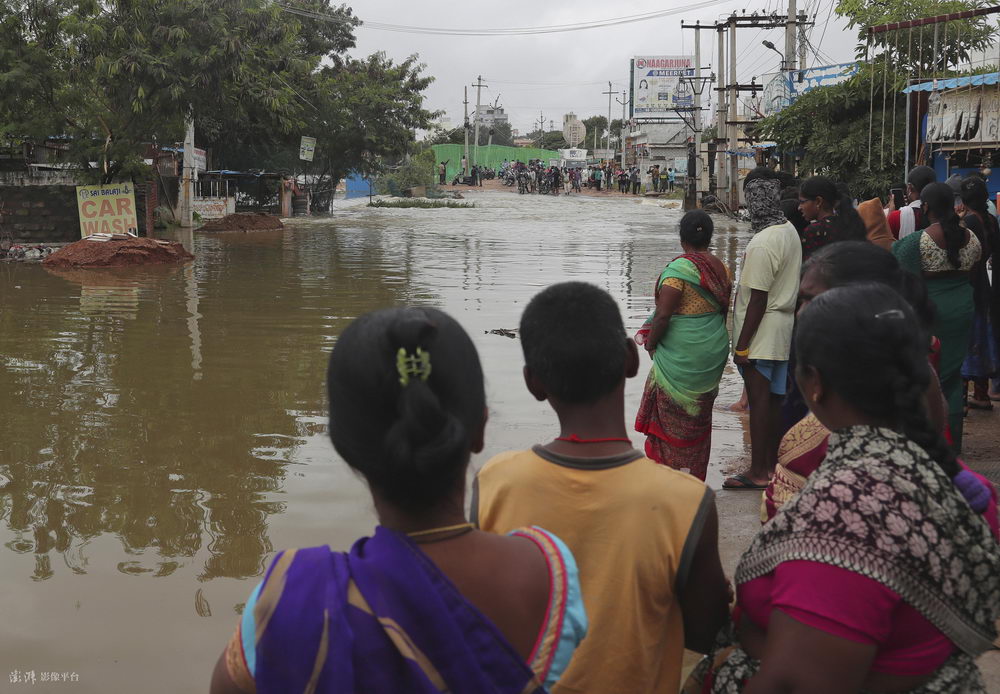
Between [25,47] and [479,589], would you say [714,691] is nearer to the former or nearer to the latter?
[479,589]

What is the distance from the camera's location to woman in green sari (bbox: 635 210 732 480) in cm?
441

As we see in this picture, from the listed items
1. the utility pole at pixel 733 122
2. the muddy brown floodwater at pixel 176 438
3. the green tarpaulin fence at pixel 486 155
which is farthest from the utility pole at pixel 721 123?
the green tarpaulin fence at pixel 486 155

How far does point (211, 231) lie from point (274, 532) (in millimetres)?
22416

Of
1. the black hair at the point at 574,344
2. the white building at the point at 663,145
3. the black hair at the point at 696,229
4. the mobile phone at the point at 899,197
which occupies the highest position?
the white building at the point at 663,145

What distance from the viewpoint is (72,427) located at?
20.8ft

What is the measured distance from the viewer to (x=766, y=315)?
4855 millimetres

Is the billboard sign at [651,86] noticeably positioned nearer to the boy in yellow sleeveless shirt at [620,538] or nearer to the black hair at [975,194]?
the black hair at [975,194]

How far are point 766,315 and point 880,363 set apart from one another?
323 cm

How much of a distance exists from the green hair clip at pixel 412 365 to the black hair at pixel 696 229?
3.31 m

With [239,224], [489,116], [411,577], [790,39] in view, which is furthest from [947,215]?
[489,116]

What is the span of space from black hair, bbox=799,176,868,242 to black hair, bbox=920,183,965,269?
34 cm

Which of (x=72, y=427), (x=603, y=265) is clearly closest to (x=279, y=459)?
(x=72, y=427)

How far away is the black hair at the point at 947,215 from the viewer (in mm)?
4895

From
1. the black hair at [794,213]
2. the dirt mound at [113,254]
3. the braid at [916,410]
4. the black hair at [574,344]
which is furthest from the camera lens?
the dirt mound at [113,254]
